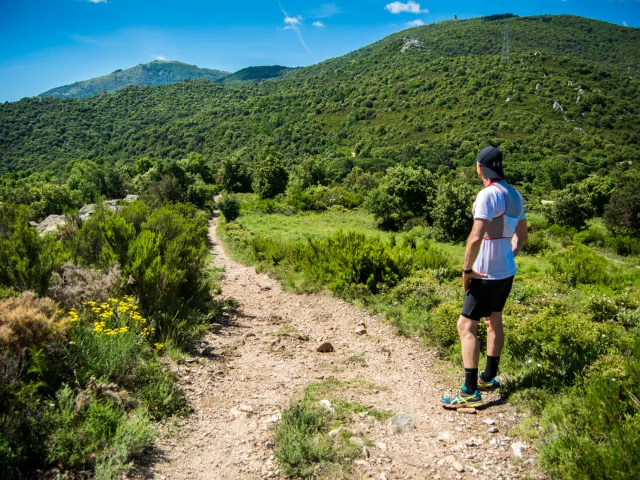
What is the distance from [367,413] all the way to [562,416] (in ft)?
5.59

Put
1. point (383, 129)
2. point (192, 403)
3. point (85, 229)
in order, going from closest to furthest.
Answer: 1. point (192, 403)
2. point (85, 229)
3. point (383, 129)

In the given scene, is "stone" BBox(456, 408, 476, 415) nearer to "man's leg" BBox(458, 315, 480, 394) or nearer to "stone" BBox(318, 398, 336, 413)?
"man's leg" BBox(458, 315, 480, 394)

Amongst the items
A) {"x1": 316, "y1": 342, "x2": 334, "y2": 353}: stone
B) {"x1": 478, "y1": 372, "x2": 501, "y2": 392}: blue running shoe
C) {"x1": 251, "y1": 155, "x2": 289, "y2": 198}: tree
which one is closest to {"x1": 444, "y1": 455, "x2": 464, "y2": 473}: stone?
{"x1": 478, "y1": 372, "x2": 501, "y2": 392}: blue running shoe

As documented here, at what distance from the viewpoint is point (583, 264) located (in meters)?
10.7

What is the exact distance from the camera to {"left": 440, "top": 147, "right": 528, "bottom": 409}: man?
3.38 metres

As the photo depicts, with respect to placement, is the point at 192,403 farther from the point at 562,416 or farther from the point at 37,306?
the point at 562,416

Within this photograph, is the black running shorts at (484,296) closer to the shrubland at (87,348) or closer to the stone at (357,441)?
the stone at (357,441)

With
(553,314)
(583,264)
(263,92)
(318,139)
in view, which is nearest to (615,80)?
(318,139)

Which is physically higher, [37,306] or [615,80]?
[615,80]

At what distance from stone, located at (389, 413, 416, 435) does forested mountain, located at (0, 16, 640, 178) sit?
5989cm

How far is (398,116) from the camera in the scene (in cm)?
10125

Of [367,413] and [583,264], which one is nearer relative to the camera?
[367,413]

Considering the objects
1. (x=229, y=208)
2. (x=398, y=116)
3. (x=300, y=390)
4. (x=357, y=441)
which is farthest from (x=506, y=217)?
(x=398, y=116)

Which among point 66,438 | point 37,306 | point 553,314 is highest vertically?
point 37,306
